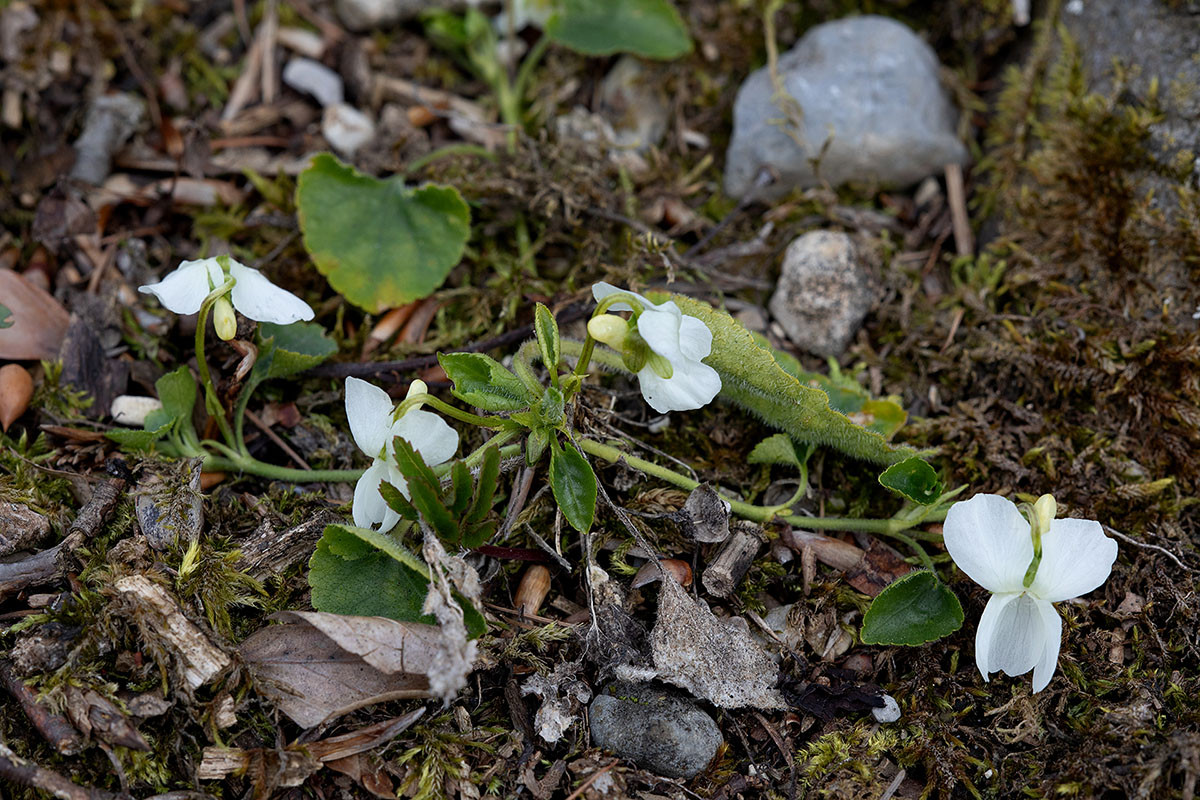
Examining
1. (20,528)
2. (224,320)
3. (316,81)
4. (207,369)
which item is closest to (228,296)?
(224,320)

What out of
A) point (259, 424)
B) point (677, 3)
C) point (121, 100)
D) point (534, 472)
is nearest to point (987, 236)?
point (677, 3)

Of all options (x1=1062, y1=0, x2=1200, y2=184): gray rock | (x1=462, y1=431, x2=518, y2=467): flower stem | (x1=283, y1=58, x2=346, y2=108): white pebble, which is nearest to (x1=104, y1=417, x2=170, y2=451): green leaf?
(x1=462, y1=431, x2=518, y2=467): flower stem

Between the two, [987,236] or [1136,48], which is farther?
[987,236]

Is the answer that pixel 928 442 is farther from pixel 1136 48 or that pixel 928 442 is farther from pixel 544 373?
pixel 1136 48

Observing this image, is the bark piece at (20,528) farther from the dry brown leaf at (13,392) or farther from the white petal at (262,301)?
the white petal at (262,301)

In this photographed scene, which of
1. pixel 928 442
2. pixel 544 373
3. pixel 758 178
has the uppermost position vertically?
pixel 758 178

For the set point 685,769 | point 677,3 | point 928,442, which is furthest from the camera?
point 677,3

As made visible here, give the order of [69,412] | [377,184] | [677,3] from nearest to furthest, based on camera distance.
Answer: [69,412], [377,184], [677,3]

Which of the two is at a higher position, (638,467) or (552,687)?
(638,467)
